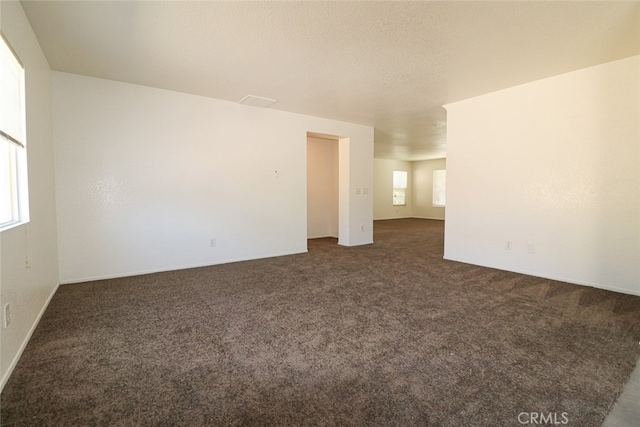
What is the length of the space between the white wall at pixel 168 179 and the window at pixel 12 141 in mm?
1371

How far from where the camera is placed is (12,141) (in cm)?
217

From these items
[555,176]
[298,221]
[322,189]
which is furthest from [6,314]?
[322,189]

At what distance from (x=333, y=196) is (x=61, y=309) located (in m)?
5.69

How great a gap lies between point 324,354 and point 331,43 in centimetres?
275

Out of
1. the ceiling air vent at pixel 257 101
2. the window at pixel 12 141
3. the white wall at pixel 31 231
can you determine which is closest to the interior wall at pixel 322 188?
the ceiling air vent at pixel 257 101

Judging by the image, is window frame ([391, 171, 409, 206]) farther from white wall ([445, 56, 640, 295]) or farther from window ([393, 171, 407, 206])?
white wall ([445, 56, 640, 295])

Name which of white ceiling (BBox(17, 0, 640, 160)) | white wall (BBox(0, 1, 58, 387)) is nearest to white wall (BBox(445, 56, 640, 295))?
white ceiling (BBox(17, 0, 640, 160))

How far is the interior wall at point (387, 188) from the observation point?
38.3 ft

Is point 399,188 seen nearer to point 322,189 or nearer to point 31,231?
point 322,189

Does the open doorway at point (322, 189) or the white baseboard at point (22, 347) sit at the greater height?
the open doorway at point (322, 189)

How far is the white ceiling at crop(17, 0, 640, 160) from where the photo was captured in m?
2.37

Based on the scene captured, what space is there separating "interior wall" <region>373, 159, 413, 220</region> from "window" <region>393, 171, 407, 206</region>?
164 millimetres

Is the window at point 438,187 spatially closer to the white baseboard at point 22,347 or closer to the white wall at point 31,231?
the white wall at point 31,231

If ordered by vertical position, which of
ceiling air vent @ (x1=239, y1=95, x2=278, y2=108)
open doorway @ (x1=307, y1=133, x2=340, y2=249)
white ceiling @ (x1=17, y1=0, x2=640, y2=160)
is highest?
ceiling air vent @ (x1=239, y1=95, x2=278, y2=108)
